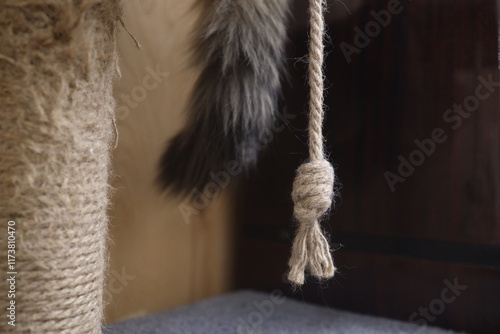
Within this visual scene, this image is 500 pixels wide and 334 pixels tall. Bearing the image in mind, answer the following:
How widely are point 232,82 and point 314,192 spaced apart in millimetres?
284

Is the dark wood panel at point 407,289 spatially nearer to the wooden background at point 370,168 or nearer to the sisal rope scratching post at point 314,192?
the wooden background at point 370,168

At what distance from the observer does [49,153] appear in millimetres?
Answer: 638

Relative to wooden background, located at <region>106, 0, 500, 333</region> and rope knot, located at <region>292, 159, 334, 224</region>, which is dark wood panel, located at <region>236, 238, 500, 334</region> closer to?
wooden background, located at <region>106, 0, 500, 333</region>

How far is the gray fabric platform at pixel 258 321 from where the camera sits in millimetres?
1001

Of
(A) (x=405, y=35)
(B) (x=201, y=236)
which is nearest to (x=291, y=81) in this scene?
(A) (x=405, y=35)

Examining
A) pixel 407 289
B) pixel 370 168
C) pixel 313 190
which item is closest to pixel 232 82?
pixel 313 190

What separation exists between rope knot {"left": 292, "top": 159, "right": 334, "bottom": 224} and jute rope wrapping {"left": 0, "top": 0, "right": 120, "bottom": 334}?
0.89 ft

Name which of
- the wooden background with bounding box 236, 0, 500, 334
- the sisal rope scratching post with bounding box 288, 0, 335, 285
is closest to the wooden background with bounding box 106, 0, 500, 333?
the wooden background with bounding box 236, 0, 500, 334

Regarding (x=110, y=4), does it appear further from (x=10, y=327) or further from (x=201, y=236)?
(x=201, y=236)

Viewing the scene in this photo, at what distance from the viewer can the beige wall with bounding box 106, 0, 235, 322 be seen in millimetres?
1039

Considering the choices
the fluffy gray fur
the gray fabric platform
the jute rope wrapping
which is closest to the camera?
the jute rope wrapping

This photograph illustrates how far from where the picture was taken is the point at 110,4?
691 mm

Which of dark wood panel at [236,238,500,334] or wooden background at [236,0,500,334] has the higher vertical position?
wooden background at [236,0,500,334]

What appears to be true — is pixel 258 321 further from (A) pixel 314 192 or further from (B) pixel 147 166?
(A) pixel 314 192
